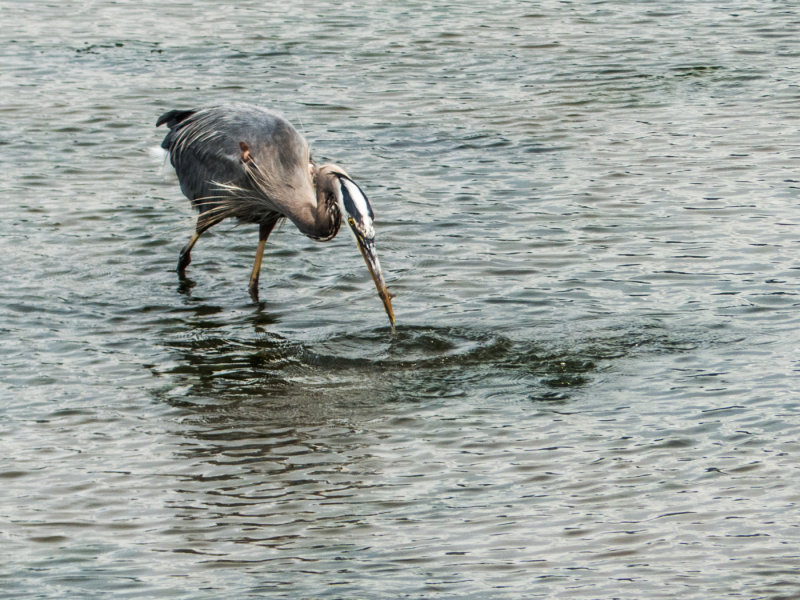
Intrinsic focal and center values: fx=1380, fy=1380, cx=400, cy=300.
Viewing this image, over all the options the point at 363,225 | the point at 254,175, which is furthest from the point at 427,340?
the point at 254,175

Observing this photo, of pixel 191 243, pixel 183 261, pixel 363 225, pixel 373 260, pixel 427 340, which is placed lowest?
pixel 427 340

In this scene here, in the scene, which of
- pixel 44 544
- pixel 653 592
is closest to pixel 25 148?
pixel 44 544

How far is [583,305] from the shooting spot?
9.55 m

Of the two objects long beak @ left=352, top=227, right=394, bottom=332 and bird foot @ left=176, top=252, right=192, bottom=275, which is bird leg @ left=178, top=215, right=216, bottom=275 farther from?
long beak @ left=352, top=227, right=394, bottom=332

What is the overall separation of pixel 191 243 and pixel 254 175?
0.99 metres

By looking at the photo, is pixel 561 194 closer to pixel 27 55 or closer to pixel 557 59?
pixel 557 59

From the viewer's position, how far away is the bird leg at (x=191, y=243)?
1051 cm

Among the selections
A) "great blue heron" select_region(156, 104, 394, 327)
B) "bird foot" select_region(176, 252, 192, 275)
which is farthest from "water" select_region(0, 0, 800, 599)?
"great blue heron" select_region(156, 104, 394, 327)

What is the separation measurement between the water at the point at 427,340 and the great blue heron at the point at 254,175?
590 mm

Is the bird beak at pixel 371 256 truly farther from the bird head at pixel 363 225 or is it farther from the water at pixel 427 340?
the water at pixel 427 340

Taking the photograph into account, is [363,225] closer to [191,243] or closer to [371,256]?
[371,256]

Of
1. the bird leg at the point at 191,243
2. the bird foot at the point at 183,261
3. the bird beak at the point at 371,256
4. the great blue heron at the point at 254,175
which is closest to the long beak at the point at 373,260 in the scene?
the bird beak at the point at 371,256

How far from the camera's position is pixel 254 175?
992 centimetres

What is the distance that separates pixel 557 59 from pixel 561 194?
5.14 metres
